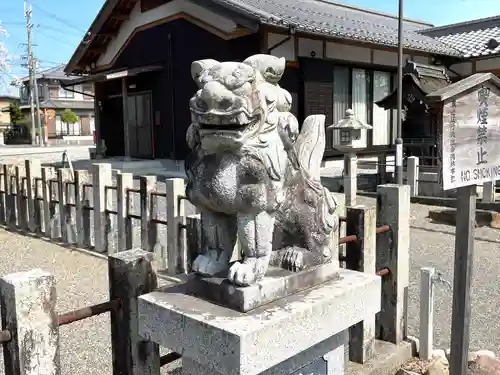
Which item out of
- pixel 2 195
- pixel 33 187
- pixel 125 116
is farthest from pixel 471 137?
pixel 125 116

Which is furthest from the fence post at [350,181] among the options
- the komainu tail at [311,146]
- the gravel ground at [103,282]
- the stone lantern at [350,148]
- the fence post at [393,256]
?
the komainu tail at [311,146]

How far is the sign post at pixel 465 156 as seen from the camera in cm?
246

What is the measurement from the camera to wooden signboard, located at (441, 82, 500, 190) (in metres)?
2.46

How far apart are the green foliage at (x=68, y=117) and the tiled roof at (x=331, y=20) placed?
2895cm

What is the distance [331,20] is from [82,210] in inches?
369

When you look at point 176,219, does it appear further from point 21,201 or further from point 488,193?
point 488,193

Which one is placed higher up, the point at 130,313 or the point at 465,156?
the point at 465,156

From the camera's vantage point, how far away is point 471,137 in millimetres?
2592

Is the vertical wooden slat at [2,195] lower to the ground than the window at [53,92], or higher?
lower

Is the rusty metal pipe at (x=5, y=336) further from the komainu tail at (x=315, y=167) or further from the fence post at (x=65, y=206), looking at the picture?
the fence post at (x=65, y=206)

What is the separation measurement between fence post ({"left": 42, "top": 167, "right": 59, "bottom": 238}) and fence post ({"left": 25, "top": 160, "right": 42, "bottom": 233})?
0.85 feet

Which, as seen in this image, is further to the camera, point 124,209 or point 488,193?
point 488,193

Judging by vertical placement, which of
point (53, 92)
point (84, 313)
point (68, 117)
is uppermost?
point (53, 92)

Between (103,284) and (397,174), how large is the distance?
6.25m
